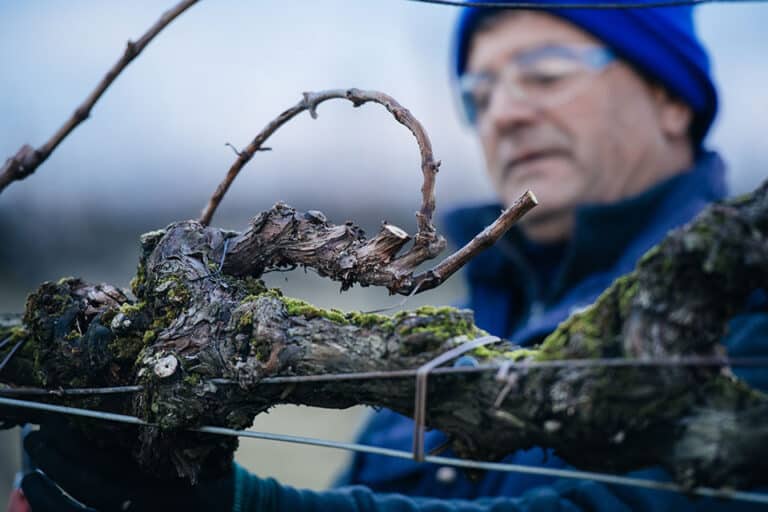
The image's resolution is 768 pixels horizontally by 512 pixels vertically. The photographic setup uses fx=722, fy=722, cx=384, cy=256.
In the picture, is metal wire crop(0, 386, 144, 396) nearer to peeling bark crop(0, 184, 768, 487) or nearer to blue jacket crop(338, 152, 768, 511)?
peeling bark crop(0, 184, 768, 487)

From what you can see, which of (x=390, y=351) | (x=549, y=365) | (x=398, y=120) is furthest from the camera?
(x=398, y=120)

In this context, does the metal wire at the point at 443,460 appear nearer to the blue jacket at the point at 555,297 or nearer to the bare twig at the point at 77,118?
the bare twig at the point at 77,118

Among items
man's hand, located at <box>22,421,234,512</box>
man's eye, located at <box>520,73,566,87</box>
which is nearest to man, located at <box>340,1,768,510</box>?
man's eye, located at <box>520,73,566,87</box>

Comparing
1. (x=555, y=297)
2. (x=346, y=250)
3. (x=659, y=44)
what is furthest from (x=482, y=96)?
(x=346, y=250)

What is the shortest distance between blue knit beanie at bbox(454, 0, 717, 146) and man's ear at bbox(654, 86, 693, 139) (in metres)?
0.03

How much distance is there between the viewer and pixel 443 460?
0.99 meters

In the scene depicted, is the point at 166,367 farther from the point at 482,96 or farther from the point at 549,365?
the point at 482,96

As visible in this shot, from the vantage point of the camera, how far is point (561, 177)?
2.91 m

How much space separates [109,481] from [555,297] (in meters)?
1.96

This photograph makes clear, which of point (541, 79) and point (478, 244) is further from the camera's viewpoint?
point (541, 79)

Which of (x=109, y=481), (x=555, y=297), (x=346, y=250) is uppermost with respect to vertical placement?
(x=555, y=297)

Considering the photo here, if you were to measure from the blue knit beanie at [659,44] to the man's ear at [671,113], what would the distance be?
3cm

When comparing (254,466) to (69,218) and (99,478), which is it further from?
(99,478)

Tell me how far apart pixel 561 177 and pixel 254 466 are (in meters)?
4.84
